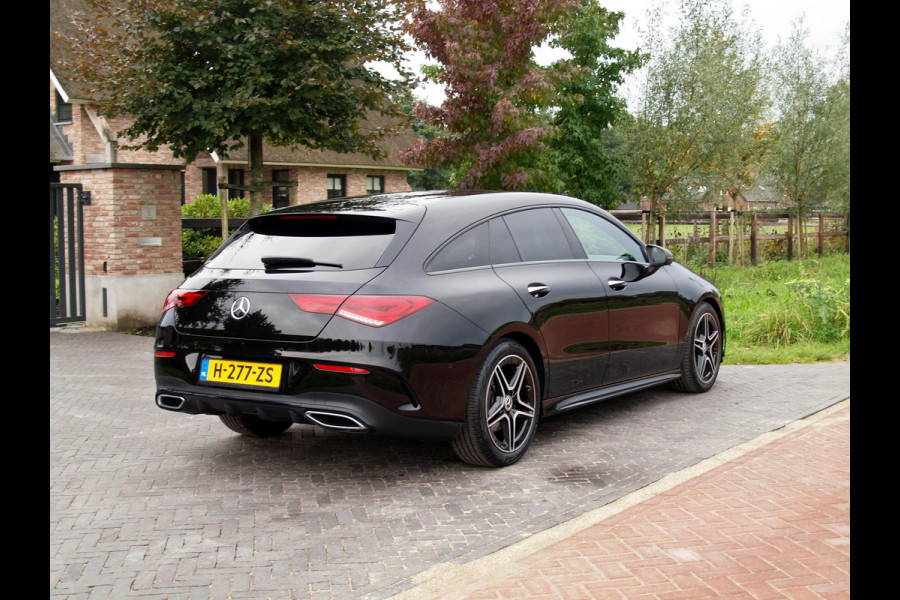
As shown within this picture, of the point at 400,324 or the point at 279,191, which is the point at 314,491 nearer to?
the point at 400,324

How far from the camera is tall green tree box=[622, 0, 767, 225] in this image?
17.4 m

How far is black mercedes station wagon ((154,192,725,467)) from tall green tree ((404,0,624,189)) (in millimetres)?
6283

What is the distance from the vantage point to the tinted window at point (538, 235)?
19.6ft

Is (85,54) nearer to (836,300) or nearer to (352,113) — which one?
(352,113)

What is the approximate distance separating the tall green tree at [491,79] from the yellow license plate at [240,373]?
7796 millimetres

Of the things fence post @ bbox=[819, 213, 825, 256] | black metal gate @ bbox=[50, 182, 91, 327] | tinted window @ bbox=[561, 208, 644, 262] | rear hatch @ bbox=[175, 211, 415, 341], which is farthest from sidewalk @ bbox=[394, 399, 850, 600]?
fence post @ bbox=[819, 213, 825, 256]

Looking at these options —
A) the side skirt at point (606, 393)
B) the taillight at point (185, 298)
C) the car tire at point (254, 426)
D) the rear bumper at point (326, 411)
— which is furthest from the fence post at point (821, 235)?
the taillight at point (185, 298)

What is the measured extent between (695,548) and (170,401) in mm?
3182

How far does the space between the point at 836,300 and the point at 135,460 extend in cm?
930

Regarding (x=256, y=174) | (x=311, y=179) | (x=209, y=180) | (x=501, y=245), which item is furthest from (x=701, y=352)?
(x=311, y=179)

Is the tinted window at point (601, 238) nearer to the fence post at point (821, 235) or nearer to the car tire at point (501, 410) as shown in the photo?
the car tire at point (501, 410)

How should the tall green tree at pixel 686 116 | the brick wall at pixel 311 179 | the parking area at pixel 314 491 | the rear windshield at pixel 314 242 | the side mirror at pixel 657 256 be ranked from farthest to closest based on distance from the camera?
the brick wall at pixel 311 179, the tall green tree at pixel 686 116, the side mirror at pixel 657 256, the rear windshield at pixel 314 242, the parking area at pixel 314 491
